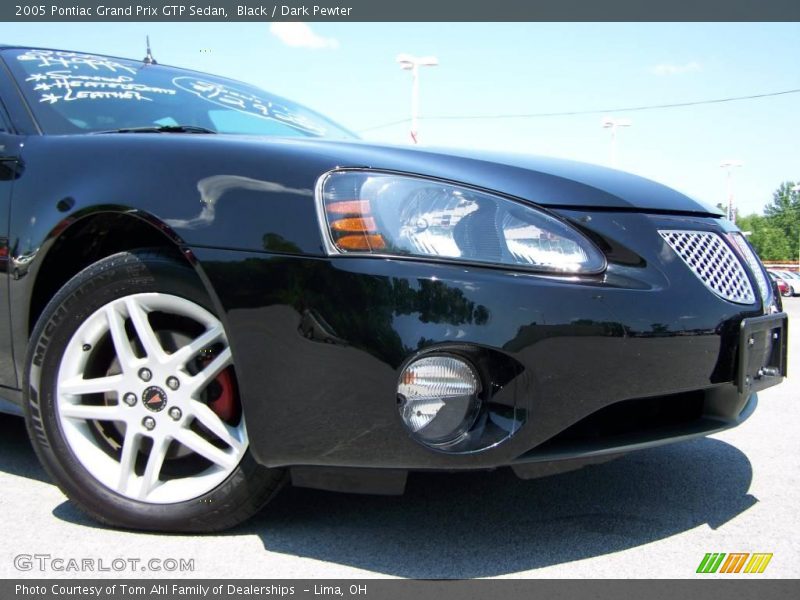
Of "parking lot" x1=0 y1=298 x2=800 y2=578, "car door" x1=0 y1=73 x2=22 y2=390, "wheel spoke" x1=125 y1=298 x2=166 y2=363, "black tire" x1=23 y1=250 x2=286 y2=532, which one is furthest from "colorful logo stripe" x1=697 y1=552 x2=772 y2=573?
"car door" x1=0 y1=73 x2=22 y2=390

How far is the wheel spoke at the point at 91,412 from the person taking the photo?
7.78ft

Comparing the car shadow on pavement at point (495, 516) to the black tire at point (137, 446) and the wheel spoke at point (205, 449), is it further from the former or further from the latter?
the wheel spoke at point (205, 449)

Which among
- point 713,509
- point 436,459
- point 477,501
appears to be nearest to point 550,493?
point 477,501

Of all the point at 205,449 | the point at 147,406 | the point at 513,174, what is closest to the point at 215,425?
the point at 205,449

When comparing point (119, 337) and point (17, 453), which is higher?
point (119, 337)

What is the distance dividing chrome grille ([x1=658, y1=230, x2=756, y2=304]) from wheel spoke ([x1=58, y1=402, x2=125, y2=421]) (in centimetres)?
165

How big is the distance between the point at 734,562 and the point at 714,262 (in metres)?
0.84

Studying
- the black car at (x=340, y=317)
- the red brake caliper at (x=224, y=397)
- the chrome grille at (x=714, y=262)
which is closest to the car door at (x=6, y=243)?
the black car at (x=340, y=317)

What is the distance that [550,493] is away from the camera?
2783mm

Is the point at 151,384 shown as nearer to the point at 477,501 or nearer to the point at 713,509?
the point at 477,501

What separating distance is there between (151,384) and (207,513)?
1.30ft

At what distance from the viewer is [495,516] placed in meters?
2.55

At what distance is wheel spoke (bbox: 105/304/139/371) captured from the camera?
236 centimetres

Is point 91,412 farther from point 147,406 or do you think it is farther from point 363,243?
point 363,243
